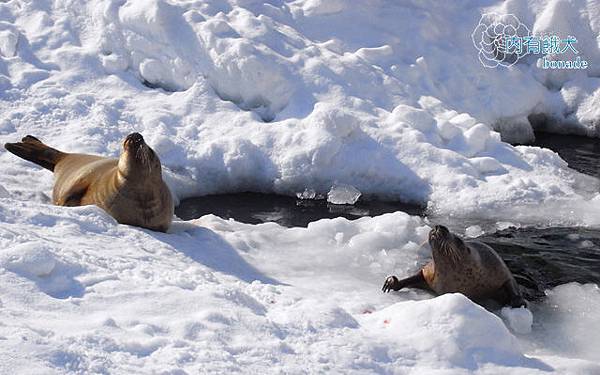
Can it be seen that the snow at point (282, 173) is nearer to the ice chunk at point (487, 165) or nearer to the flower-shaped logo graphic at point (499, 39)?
the ice chunk at point (487, 165)

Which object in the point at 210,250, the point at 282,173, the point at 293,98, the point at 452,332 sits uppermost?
the point at 452,332

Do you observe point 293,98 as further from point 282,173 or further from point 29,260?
point 29,260

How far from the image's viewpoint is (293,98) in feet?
27.1

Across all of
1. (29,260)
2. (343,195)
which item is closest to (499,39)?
(343,195)

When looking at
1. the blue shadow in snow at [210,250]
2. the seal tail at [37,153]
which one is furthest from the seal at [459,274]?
the seal tail at [37,153]

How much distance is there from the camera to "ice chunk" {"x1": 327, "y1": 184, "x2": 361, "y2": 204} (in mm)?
7249

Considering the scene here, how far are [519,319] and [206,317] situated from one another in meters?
2.09

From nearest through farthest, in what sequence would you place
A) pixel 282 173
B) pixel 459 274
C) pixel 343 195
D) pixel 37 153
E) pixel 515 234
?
1. pixel 459 274
2. pixel 515 234
3. pixel 37 153
4. pixel 343 195
5. pixel 282 173

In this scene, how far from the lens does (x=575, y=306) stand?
16.6ft

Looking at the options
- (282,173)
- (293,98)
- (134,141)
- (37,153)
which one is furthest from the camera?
(293,98)

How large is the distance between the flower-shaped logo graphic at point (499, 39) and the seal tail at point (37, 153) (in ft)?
18.2

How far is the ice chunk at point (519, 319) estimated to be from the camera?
4.70 metres

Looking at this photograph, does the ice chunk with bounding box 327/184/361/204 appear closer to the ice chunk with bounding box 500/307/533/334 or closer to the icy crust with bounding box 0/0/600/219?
the icy crust with bounding box 0/0/600/219

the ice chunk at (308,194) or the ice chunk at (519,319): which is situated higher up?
the ice chunk at (519,319)
